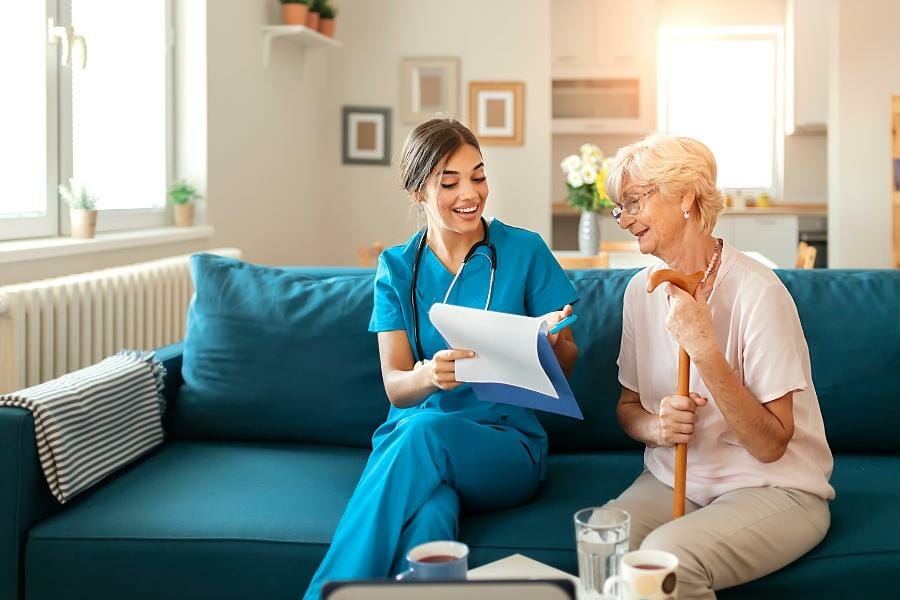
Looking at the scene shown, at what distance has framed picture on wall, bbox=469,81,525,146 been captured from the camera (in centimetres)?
618

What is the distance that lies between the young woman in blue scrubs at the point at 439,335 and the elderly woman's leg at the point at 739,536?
38 centimetres

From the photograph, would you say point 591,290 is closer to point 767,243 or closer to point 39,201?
point 39,201

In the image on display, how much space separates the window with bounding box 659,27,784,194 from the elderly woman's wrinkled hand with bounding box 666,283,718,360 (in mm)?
6504

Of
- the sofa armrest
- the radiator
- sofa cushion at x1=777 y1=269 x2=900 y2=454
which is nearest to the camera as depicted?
the sofa armrest

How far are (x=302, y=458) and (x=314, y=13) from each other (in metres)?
3.61

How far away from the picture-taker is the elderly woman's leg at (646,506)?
1776 mm

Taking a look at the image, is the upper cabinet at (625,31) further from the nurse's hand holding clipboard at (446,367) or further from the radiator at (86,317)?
the nurse's hand holding clipboard at (446,367)

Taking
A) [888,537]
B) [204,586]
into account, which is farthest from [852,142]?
[204,586]

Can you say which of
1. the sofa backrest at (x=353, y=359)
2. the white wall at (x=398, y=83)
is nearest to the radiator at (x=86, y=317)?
the sofa backrest at (x=353, y=359)

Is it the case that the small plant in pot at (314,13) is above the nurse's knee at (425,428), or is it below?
above

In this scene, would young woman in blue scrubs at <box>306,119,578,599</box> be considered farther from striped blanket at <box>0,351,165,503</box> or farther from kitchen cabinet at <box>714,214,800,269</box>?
kitchen cabinet at <box>714,214,800,269</box>

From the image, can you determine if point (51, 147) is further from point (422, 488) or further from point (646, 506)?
point (646, 506)

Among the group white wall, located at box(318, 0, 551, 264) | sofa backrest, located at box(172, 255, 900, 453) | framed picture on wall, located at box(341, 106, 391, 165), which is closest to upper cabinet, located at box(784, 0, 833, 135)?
white wall, located at box(318, 0, 551, 264)

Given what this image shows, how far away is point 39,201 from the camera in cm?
341
